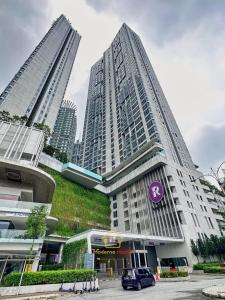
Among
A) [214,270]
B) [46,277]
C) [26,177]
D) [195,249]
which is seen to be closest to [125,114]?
[195,249]

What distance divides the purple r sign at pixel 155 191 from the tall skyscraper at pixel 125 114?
9.60 m

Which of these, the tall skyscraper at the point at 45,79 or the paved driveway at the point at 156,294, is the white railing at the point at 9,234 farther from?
the tall skyscraper at the point at 45,79

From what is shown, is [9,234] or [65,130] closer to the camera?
[9,234]

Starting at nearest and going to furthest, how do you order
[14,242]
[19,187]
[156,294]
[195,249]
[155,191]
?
[156,294]
[14,242]
[19,187]
[195,249]
[155,191]

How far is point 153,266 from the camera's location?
36594 millimetres

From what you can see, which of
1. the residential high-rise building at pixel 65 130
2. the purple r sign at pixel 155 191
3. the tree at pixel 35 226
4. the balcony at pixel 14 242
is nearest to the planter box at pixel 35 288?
the tree at pixel 35 226

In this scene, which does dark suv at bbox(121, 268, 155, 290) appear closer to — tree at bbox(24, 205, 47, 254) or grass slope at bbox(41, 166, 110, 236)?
tree at bbox(24, 205, 47, 254)

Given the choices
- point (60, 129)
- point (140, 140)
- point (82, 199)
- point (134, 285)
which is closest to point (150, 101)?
point (140, 140)

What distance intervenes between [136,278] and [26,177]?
20126 mm

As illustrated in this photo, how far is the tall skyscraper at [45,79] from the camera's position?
68250 millimetres

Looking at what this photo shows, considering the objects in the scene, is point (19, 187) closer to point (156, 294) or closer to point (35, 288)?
point (35, 288)

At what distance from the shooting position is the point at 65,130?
121 metres

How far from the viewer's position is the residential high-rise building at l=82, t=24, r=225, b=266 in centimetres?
3756

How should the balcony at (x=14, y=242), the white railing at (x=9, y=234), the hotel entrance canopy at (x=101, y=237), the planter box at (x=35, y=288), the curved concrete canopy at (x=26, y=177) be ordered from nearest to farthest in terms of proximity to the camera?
the planter box at (x=35, y=288)
the balcony at (x=14, y=242)
the white railing at (x=9, y=234)
the hotel entrance canopy at (x=101, y=237)
the curved concrete canopy at (x=26, y=177)
